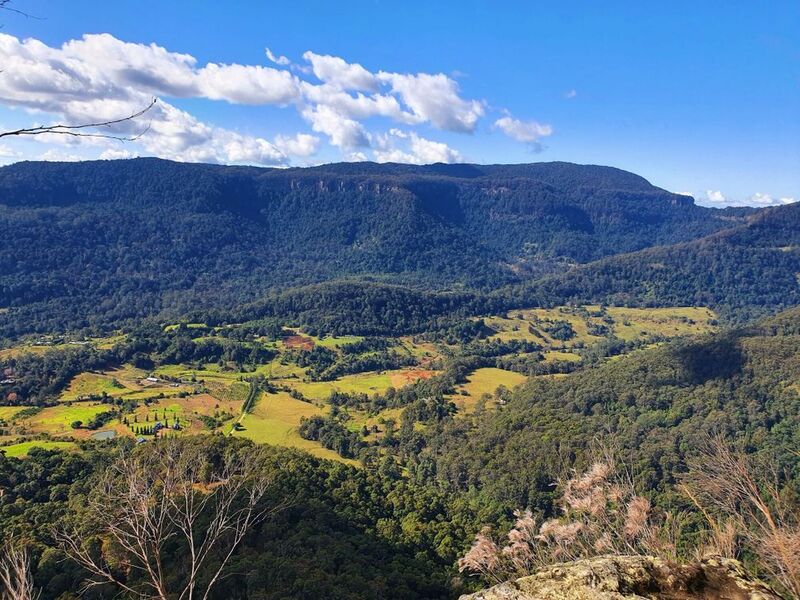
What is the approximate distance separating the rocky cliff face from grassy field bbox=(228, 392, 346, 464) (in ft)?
213

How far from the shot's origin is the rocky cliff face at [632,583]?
6.86 m

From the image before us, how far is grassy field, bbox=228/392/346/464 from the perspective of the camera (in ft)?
239

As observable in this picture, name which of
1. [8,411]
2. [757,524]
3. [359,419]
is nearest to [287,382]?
[359,419]

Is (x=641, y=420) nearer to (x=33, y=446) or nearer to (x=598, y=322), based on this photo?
(x=33, y=446)

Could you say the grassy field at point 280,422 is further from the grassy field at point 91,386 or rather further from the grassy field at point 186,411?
the grassy field at point 91,386

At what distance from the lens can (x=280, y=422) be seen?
81.2m

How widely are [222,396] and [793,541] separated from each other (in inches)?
3652

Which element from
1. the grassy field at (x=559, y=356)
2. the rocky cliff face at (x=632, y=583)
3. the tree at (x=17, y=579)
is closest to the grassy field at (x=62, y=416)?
the tree at (x=17, y=579)

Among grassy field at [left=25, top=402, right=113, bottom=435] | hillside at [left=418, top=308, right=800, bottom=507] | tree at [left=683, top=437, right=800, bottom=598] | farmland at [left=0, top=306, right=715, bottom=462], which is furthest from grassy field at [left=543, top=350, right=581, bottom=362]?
tree at [left=683, top=437, right=800, bottom=598]

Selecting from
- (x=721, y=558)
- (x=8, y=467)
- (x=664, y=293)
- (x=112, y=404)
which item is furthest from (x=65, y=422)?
(x=664, y=293)

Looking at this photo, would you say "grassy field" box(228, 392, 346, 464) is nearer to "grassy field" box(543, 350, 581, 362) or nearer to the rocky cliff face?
"grassy field" box(543, 350, 581, 362)

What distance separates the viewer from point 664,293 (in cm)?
19938

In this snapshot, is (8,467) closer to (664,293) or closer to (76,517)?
(76,517)

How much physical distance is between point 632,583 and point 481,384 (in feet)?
315
